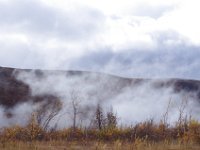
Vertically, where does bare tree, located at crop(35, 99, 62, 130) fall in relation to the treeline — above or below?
above

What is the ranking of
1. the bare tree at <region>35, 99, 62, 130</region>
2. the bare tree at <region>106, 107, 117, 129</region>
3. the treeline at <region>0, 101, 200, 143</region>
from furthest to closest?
the bare tree at <region>35, 99, 62, 130</region>, the bare tree at <region>106, 107, 117, 129</region>, the treeline at <region>0, 101, 200, 143</region>

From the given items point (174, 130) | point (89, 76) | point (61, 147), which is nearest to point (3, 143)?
point (61, 147)

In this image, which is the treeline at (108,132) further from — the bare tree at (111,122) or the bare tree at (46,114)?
the bare tree at (46,114)

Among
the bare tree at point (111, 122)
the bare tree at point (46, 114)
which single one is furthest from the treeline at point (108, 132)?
the bare tree at point (46, 114)

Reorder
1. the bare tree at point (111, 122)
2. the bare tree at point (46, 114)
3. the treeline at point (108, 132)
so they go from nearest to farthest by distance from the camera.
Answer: the treeline at point (108, 132), the bare tree at point (111, 122), the bare tree at point (46, 114)

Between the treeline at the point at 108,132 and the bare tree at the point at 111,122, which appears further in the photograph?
the bare tree at the point at 111,122

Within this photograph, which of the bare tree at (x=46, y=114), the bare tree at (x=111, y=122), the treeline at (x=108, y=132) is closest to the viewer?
the treeline at (x=108, y=132)

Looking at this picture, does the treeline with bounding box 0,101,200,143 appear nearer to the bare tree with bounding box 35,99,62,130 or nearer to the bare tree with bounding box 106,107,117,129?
the bare tree with bounding box 106,107,117,129

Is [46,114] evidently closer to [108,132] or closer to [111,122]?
[111,122]

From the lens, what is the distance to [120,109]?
3691 centimetres

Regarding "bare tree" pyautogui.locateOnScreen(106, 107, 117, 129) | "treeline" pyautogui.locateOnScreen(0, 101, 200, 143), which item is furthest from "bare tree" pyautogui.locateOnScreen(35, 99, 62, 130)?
"bare tree" pyautogui.locateOnScreen(106, 107, 117, 129)

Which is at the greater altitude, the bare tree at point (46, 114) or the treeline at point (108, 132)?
the bare tree at point (46, 114)

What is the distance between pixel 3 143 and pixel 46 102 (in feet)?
73.2

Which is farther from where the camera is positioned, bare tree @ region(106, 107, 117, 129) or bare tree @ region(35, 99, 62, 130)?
bare tree @ region(35, 99, 62, 130)
